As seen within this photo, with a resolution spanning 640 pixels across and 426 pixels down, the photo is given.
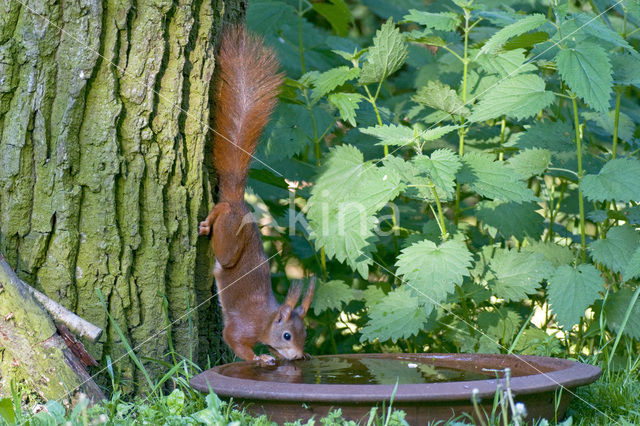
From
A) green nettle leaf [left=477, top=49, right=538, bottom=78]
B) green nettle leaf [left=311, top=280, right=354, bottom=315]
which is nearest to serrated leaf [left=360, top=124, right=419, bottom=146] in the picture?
green nettle leaf [left=477, top=49, right=538, bottom=78]

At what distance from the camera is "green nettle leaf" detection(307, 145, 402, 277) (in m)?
2.03

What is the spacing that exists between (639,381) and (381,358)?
0.75 meters

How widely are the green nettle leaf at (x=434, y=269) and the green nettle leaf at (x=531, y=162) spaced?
0.46 meters

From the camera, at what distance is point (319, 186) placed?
7.38 ft

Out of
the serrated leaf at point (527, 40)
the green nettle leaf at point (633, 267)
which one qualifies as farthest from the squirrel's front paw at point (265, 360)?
the serrated leaf at point (527, 40)

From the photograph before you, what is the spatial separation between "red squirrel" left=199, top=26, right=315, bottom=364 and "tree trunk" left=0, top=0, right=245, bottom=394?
134 millimetres

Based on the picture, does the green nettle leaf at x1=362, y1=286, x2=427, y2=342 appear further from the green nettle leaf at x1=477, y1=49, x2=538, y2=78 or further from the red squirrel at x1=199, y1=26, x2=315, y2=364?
the green nettle leaf at x1=477, y1=49, x2=538, y2=78

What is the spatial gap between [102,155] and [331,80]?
809 mm

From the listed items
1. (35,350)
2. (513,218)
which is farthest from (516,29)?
(35,350)

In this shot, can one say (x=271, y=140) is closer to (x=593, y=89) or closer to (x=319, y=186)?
(x=319, y=186)

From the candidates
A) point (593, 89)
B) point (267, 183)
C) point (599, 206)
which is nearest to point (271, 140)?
point (267, 183)

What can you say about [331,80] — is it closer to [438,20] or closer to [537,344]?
[438,20]

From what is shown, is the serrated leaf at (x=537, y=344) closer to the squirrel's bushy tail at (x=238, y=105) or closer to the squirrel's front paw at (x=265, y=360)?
the squirrel's front paw at (x=265, y=360)

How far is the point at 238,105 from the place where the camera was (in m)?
2.10
